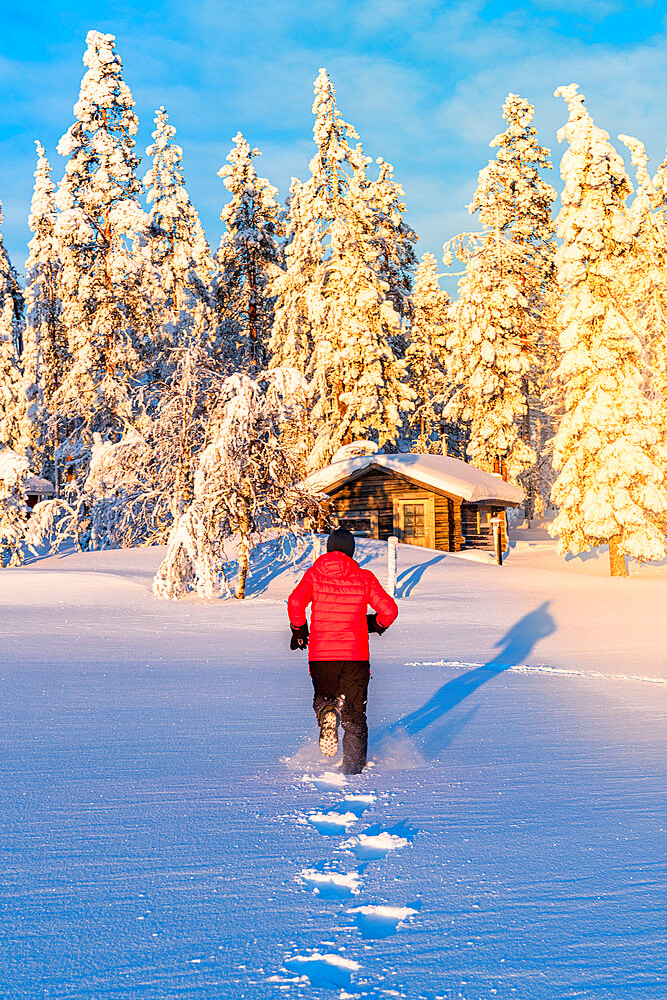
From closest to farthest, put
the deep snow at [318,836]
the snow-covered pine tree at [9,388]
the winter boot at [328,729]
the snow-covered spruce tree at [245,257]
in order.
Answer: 1. the deep snow at [318,836]
2. the winter boot at [328,729]
3. the snow-covered spruce tree at [245,257]
4. the snow-covered pine tree at [9,388]

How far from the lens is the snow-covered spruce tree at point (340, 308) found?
4069 cm

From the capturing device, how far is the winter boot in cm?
586

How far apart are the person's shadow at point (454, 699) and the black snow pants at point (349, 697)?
95 centimetres

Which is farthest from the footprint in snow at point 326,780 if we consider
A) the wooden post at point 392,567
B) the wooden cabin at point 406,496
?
the wooden cabin at point 406,496

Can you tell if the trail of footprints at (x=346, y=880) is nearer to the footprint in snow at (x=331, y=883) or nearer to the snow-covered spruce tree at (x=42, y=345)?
the footprint in snow at (x=331, y=883)

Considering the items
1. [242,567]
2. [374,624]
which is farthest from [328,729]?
[242,567]

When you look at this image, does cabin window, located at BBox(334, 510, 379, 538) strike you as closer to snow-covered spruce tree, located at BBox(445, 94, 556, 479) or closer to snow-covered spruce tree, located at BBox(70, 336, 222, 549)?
snow-covered spruce tree, located at BBox(445, 94, 556, 479)

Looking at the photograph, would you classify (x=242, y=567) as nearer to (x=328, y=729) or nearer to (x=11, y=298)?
(x=328, y=729)

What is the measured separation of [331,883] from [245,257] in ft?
148

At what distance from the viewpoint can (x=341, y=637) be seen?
5801 mm

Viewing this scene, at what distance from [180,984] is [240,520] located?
15362 mm

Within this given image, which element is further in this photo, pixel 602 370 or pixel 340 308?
pixel 340 308

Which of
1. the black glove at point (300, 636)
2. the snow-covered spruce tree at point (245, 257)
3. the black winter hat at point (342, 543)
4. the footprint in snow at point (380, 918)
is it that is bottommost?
the footprint in snow at point (380, 918)

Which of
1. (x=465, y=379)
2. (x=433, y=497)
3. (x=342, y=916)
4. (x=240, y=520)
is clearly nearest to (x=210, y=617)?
(x=240, y=520)
